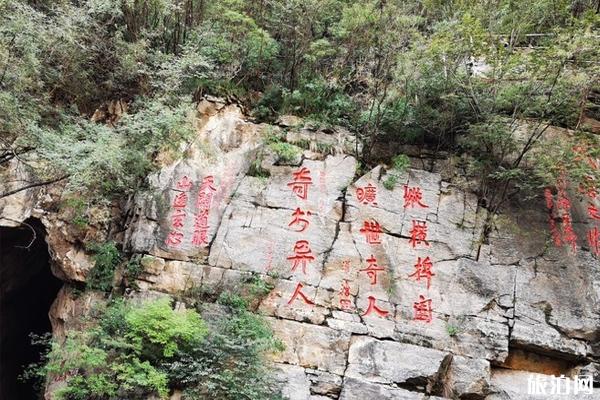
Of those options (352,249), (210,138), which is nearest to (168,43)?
(210,138)

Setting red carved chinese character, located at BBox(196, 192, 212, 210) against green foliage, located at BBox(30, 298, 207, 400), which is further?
red carved chinese character, located at BBox(196, 192, 212, 210)

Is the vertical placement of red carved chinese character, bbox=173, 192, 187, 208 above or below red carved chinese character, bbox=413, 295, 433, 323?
above

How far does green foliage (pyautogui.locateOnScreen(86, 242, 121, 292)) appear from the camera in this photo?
7898 millimetres

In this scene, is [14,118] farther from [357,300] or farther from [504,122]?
[504,122]

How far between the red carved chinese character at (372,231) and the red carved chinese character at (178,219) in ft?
9.85

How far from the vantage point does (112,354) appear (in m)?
6.56

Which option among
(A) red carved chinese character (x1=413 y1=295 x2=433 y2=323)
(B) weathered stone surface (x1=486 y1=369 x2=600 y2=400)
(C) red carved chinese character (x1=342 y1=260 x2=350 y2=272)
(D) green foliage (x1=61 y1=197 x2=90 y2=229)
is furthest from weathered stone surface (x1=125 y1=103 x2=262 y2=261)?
(B) weathered stone surface (x1=486 y1=369 x2=600 y2=400)

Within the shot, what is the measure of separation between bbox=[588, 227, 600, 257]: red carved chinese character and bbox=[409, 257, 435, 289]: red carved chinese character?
280cm

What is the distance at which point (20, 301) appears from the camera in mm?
11742

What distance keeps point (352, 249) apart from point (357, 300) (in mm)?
836

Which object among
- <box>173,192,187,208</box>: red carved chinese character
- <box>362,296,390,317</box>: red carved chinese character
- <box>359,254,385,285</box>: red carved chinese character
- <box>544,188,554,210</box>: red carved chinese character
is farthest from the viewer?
<box>544,188,554,210</box>: red carved chinese character

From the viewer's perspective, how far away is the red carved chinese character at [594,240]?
26.5ft

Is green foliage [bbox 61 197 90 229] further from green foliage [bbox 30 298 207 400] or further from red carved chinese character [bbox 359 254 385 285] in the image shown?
red carved chinese character [bbox 359 254 385 285]

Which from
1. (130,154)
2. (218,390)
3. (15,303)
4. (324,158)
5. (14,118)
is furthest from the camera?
(15,303)
